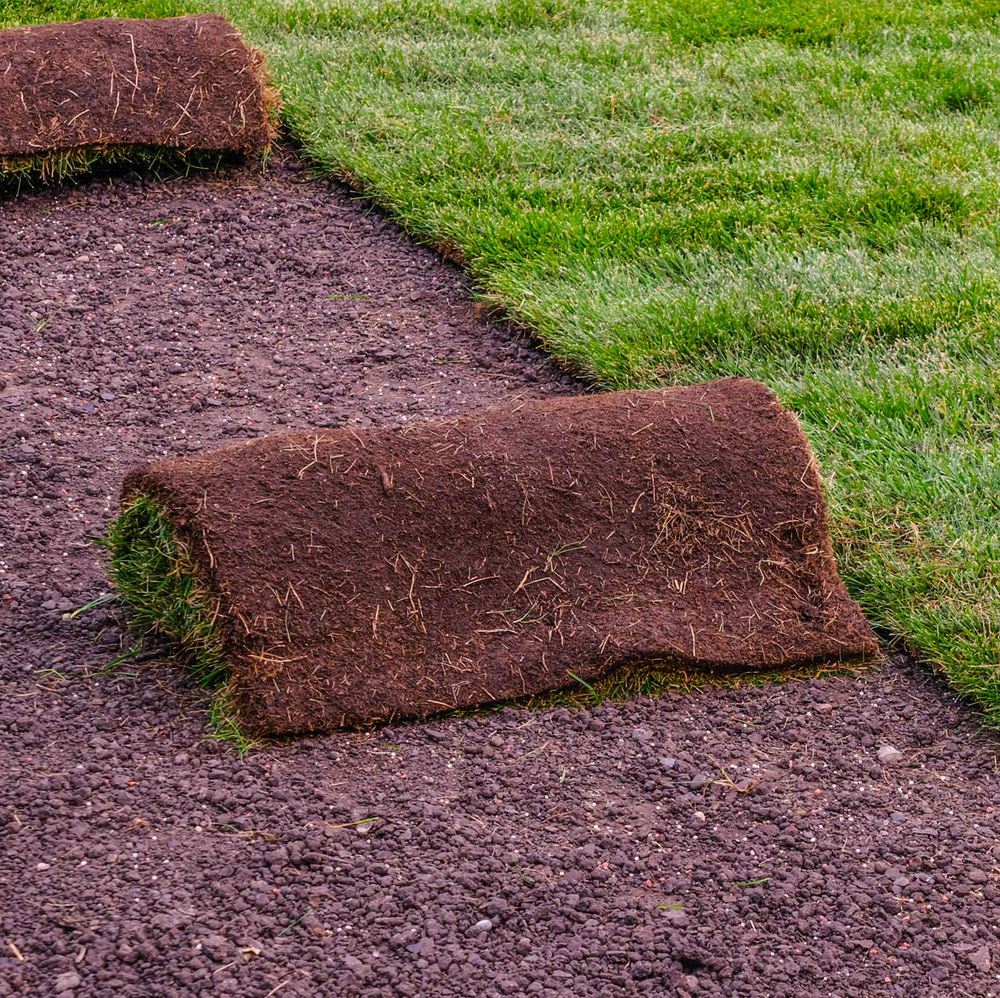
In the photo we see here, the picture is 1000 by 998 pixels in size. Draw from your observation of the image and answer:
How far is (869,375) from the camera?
445cm

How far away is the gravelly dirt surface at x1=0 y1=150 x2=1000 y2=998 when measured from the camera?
242cm

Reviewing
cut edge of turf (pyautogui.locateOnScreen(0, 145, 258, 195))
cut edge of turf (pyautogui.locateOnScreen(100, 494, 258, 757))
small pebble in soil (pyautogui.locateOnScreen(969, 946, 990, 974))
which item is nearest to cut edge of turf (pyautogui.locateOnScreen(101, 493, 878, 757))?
cut edge of turf (pyautogui.locateOnScreen(100, 494, 258, 757))

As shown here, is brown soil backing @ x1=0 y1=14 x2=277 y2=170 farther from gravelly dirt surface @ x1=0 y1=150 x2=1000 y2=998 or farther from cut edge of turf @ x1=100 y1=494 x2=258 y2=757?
cut edge of turf @ x1=100 y1=494 x2=258 y2=757

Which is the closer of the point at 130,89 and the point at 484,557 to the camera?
the point at 484,557

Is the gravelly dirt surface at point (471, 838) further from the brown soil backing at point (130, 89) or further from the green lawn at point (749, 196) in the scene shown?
the brown soil backing at point (130, 89)

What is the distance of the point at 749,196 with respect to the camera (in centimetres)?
566

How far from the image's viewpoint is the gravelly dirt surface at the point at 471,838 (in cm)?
242

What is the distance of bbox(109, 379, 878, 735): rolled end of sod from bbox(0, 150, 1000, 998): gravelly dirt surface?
0.12 metres

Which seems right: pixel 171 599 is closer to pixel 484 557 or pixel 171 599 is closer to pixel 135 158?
pixel 484 557

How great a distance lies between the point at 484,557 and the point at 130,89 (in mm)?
3560

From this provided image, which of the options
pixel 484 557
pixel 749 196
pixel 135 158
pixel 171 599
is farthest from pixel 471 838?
pixel 135 158

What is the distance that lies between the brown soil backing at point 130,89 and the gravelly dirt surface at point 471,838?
220 cm

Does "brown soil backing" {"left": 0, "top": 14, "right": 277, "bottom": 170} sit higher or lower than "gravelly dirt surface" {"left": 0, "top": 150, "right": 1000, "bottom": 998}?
higher

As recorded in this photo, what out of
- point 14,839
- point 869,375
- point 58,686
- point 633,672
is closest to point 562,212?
point 869,375
